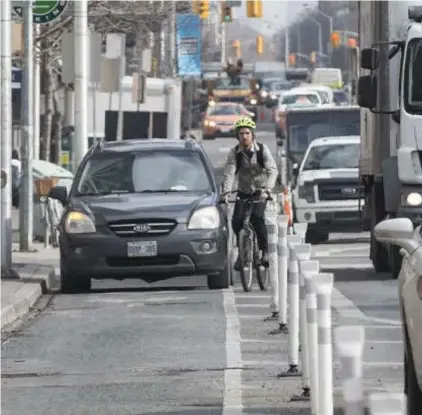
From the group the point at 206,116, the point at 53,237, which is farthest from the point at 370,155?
the point at 206,116

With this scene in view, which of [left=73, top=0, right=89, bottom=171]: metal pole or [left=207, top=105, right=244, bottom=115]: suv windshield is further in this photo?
[left=207, top=105, right=244, bottom=115]: suv windshield

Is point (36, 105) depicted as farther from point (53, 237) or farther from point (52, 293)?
point (52, 293)

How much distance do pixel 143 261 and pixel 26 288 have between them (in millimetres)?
1302

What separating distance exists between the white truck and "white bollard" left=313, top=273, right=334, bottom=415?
30.4ft

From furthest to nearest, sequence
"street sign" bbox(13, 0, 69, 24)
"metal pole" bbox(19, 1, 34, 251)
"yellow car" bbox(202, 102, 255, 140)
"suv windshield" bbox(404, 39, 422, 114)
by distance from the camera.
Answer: "yellow car" bbox(202, 102, 255, 140)
"street sign" bbox(13, 0, 69, 24)
"metal pole" bbox(19, 1, 34, 251)
"suv windshield" bbox(404, 39, 422, 114)

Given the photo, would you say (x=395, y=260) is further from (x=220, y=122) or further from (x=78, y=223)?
(x=220, y=122)

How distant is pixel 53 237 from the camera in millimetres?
28469

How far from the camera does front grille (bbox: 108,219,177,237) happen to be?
1894cm

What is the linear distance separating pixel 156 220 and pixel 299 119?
2037 centimetres

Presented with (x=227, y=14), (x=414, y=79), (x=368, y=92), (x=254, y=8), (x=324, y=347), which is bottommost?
(x=324, y=347)

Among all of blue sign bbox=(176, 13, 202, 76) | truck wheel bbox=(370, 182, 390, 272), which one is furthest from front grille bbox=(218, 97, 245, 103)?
truck wheel bbox=(370, 182, 390, 272)

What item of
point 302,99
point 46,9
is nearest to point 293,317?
point 46,9

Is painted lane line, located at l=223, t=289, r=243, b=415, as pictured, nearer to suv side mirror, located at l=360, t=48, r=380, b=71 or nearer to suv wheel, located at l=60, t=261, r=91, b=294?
Answer: suv wheel, located at l=60, t=261, r=91, b=294

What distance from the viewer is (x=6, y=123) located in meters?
20.1
